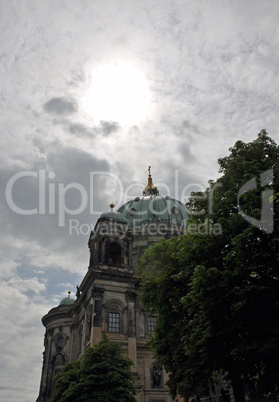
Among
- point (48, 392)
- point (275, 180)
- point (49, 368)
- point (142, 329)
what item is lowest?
point (48, 392)

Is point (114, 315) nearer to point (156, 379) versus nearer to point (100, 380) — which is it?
point (156, 379)

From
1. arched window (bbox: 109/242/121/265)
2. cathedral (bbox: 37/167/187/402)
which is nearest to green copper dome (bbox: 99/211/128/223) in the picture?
cathedral (bbox: 37/167/187/402)

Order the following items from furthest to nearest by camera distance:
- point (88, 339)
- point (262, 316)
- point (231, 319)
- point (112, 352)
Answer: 1. point (88, 339)
2. point (112, 352)
3. point (231, 319)
4. point (262, 316)

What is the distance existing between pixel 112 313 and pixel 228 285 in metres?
21.9

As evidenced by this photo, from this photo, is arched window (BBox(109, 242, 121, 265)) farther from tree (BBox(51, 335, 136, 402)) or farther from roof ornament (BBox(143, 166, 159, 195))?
roof ornament (BBox(143, 166, 159, 195))

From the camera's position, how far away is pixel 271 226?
1241 cm

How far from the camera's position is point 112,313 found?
32.6 metres

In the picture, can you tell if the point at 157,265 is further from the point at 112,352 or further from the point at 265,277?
the point at 112,352

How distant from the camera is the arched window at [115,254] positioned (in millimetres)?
39838

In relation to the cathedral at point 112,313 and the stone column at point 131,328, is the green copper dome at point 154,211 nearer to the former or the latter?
the cathedral at point 112,313

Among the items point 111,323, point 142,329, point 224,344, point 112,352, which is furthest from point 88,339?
point 224,344

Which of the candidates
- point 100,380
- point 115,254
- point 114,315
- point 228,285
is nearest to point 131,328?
point 114,315

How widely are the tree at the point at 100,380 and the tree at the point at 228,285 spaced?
5098 mm

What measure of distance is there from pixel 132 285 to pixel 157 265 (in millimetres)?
16675
